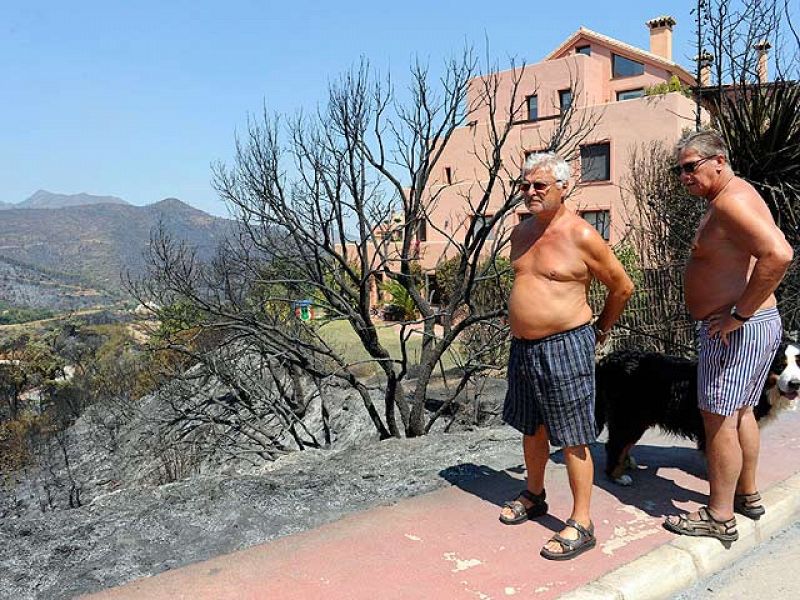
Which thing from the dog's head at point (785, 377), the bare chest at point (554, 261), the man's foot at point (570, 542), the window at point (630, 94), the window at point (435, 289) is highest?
the window at point (630, 94)

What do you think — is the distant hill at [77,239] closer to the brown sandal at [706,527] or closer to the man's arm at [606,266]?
the man's arm at [606,266]

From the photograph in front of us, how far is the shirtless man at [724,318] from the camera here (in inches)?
→ 134

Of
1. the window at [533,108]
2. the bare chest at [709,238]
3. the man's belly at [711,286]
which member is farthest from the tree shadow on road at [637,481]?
the window at [533,108]

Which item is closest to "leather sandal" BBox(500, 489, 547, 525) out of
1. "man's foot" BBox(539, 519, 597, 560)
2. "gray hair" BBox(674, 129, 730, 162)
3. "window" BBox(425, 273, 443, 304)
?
"man's foot" BBox(539, 519, 597, 560)

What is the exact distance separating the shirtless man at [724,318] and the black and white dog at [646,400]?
1.39 ft

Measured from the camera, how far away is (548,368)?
3.55 meters

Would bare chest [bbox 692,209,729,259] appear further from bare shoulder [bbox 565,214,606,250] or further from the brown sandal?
the brown sandal

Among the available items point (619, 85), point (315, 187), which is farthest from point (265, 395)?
point (619, 85)

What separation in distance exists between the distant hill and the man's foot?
117 m

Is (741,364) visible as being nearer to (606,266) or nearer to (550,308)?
(606,266)

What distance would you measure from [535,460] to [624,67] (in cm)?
2949

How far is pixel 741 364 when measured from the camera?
3535 millimetres

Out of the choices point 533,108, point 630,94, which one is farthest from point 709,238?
point 630,94

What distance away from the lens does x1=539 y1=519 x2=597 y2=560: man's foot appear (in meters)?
3.41
